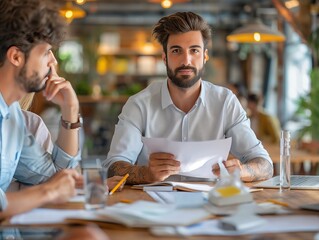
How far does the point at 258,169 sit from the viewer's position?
2930 millimetres

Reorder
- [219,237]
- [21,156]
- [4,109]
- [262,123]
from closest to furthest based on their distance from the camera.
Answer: [219,237], [4,109], [21,156], [262,123]

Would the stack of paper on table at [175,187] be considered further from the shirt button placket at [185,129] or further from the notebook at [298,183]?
the shirt button placket at [185,129]

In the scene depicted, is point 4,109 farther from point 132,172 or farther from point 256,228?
point 256,228

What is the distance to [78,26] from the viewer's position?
51.4 feet

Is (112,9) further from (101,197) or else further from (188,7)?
(101,197)

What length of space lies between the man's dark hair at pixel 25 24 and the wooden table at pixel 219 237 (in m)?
0.60

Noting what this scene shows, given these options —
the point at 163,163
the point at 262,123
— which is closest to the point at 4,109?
the point at 163,163

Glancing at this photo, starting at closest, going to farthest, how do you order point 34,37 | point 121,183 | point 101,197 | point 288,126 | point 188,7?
point 101,197 < point 34,37 < point 121,183 < point 288,126 < point 188,7

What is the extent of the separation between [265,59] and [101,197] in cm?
1357

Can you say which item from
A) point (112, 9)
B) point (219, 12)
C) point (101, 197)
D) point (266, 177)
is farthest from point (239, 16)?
point (101, 197)

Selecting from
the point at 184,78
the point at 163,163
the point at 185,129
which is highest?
the point at 184,78

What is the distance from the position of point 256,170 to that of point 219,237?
119cm

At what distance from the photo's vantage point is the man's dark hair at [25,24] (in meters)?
2.23

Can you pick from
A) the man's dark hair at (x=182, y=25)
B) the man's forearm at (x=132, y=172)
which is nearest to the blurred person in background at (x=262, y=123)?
the man's dark hair at (x=182, y=25)
